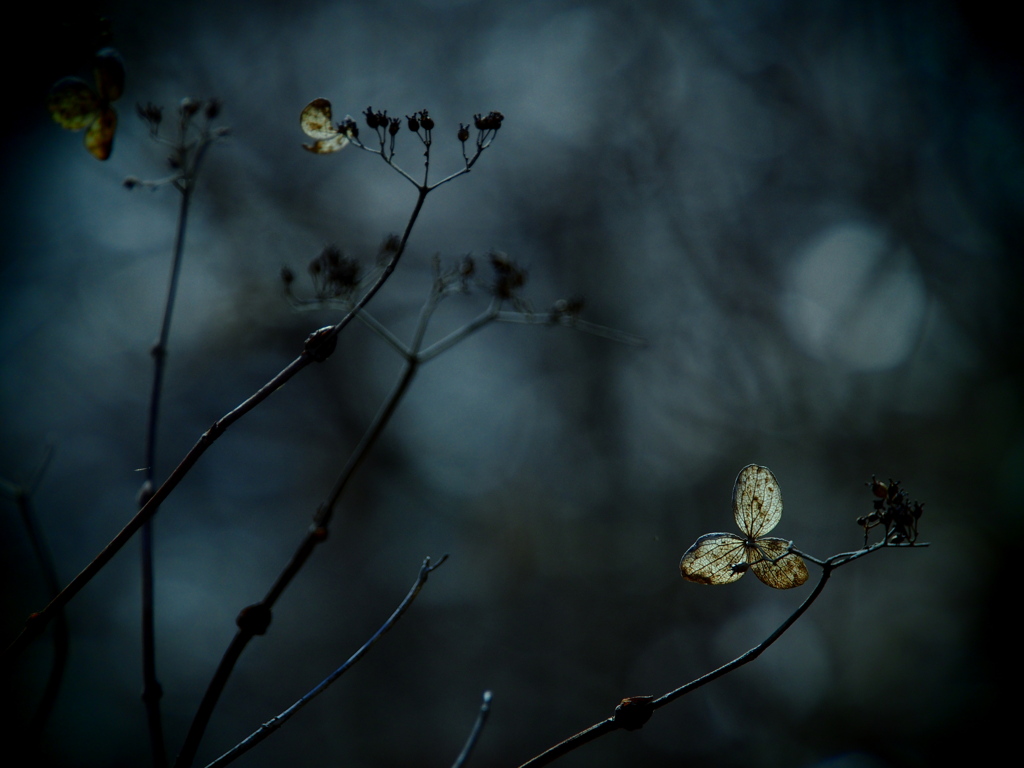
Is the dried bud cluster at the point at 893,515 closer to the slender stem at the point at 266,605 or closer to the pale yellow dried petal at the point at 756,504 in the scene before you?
the pale yellow dried petal at the point at 756,504

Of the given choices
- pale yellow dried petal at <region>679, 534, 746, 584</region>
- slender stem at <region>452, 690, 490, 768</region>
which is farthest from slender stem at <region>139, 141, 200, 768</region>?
pale yellow dried petal at <region>679, 534, 746, 584</region>

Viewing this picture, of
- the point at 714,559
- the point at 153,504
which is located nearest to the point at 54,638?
the point at 153,504

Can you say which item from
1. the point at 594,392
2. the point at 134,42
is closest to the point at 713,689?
the point at 594,392

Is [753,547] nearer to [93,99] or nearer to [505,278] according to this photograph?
[505,278]

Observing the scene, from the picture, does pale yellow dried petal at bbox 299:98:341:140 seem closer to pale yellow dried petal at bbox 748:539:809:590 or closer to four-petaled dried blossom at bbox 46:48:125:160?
four-petaled dried blossom at bbox 46:48:125:160

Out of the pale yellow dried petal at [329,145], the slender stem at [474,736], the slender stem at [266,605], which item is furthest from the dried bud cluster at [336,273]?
the slender stem at [474,736]

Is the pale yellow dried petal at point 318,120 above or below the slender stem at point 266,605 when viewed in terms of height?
→ above
